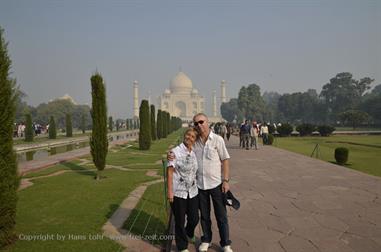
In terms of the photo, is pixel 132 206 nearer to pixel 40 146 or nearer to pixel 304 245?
pixel 304 245

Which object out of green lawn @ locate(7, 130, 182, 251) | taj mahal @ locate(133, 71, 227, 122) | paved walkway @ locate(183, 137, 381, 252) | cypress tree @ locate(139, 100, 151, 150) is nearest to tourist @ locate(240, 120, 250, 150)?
cypress tree @ locate(139, 100, 151, 150)

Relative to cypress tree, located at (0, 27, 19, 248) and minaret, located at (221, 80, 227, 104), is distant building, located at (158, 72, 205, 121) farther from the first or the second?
cypress tree, located at (0, 27, 19, 248)

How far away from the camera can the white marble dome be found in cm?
9069

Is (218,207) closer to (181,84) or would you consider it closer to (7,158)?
(7,158)

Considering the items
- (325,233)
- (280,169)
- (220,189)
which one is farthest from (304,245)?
(280,169)

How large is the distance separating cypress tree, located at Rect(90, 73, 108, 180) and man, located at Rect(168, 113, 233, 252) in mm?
4992

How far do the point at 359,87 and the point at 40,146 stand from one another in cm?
5207

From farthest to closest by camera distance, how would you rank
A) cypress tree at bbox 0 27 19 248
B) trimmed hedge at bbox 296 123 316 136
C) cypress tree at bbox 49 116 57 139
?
trimmed hedge at bbox 296 123 316 136 → cypress tree at bbox 49 116 57 139 → cypress tree at bbox 0 27 19 248

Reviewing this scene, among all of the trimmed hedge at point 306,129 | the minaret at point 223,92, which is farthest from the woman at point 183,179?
the minaret at point 223,92

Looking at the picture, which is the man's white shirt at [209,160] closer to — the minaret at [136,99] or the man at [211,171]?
the man at [211,171]

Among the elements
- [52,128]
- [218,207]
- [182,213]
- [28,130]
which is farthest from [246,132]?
[52,128]

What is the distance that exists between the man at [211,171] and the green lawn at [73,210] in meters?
1.02

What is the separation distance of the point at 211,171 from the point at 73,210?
2671 millimetres

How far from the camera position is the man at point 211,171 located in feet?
10.6
